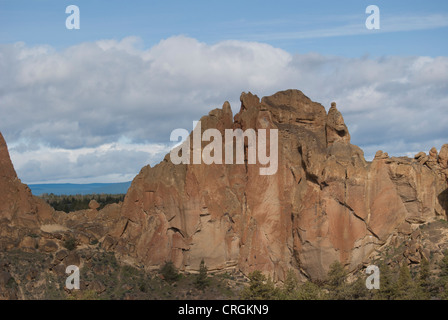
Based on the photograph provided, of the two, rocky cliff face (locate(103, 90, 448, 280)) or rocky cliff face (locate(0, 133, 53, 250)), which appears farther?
rocky cliff face (locate(0, 133, 53, 250))

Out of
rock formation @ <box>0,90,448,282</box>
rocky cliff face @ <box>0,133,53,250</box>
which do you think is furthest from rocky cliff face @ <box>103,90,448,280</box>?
rocky cliff face @ <box>0,133,53,250</box>

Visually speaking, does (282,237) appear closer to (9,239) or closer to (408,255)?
(408,255)

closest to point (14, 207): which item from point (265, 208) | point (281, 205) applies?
point (265, 208)

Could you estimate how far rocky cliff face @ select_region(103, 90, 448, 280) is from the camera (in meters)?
95.7

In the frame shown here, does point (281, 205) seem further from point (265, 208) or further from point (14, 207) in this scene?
point (14, 207)

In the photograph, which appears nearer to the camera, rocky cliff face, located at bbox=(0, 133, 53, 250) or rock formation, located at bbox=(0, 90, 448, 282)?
rock formation, located at bbox=(0, 90, 448, 282)

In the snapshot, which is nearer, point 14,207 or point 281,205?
point 281,205

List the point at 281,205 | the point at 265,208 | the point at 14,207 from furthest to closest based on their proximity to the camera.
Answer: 1. the point at 14,207
2. the point at 281,205
3. the point at 265,208

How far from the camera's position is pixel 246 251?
97.8m

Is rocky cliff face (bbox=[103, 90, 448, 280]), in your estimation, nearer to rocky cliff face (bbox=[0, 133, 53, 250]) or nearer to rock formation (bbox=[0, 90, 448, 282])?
rock formation (bbox=[0, 90, 448, 282])

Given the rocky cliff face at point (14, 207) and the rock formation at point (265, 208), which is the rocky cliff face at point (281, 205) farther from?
the rocky cliff face at point (14, 207)

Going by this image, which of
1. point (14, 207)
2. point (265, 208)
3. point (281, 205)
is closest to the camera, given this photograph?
point (265, 208)

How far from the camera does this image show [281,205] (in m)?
98.6
